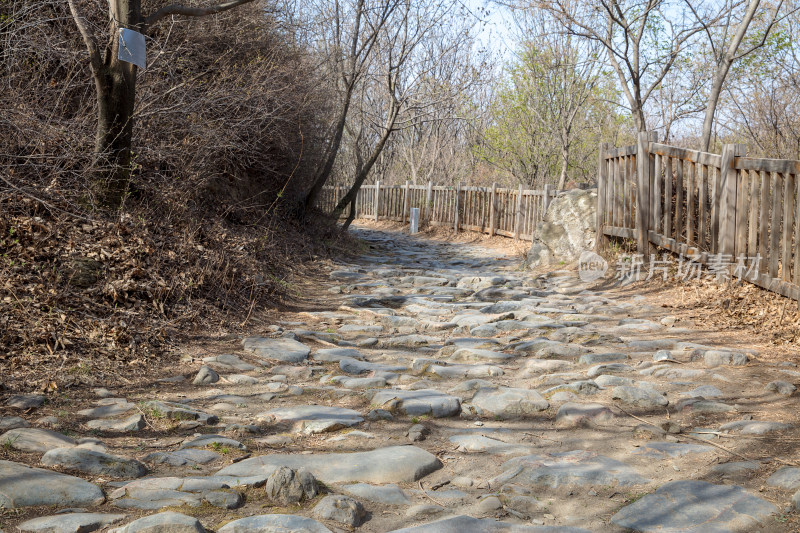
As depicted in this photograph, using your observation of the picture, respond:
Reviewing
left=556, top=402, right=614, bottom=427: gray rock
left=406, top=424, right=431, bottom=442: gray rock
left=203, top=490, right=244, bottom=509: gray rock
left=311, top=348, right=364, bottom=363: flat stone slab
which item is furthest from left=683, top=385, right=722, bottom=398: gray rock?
left=203, top=490, right=244, bottom=509: gray rock

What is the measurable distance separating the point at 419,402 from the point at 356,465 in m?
1.12

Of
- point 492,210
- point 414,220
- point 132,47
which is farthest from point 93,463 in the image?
point 414,220

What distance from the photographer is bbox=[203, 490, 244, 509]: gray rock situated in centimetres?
290

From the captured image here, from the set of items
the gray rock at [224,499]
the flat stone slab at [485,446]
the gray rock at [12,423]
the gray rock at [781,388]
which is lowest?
the flat stone slab at [485,446]

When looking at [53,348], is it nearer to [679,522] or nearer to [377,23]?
[679,522]

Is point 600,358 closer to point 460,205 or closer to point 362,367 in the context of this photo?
point 362,367

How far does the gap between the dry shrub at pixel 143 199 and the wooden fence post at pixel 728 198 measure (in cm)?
530

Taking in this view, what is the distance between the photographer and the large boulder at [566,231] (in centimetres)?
1191

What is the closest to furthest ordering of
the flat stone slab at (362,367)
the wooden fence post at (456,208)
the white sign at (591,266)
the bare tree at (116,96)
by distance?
the flat stone slab at (362,367)
the bare tree at (116,96)
the white sign at (591,266)
the wooden fence post at (456,208)

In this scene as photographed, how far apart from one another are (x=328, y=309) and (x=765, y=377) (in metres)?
4.80

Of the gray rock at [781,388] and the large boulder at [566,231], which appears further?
the large boulder at [566,231]

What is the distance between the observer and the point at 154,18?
6.58 m

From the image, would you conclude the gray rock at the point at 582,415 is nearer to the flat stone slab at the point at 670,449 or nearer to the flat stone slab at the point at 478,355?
the flat stone slab at the point at 670,449

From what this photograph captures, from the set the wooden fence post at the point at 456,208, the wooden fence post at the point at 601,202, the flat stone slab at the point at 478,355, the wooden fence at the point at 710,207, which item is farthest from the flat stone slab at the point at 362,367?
the wooden fence post at the point at 456,208
